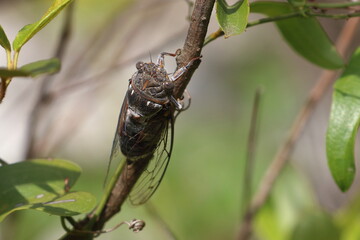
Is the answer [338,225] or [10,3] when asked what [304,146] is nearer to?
[338,225]

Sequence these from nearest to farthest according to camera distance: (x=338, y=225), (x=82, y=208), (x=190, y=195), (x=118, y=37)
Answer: (x=82, y=208)
(x=338, y=225)
(x=190, y=195)
(x=118, y=37)

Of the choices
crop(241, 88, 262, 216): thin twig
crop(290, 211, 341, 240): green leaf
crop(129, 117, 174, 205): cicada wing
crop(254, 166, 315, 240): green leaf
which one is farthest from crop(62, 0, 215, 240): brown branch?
crop(254, 166, 315, 240): green leaf

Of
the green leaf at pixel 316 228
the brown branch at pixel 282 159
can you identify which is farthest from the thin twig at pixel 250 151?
the green leaf at pixel 316 228

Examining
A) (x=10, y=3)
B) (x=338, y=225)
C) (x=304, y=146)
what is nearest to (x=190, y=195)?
(x=338, y=225)

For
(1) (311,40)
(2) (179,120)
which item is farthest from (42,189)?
(2) (179,120)

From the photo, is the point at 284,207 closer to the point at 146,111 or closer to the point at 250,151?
the point at 250,151

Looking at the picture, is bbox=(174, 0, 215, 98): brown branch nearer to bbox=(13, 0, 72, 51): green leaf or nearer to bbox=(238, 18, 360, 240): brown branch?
bbox=(13, 0, 72, 51): green leaf
